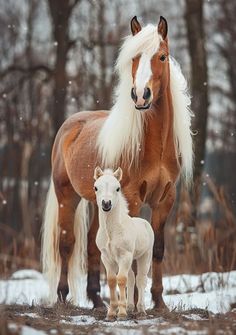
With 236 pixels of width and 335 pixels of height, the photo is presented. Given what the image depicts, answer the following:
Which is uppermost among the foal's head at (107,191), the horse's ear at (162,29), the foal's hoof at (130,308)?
the horse's ear at (162,29)

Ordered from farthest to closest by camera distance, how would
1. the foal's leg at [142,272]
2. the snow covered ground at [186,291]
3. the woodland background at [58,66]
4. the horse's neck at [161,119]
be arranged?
the woodland background at [58,66] < the snow covered ground at [186,291] < the horse's neck at [161,119] < the foal's leg at [142,272]

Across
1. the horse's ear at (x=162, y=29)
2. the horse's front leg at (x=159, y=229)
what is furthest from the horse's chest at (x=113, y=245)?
the horse's ear at (x=162, y=29)

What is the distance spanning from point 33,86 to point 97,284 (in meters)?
9.83

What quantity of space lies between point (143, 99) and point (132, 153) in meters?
0.74

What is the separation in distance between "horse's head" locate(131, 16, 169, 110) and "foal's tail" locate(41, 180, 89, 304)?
1916 millimetres

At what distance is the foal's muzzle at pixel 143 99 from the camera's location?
19.5 feet

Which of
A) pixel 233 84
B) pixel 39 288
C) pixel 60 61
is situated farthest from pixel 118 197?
pixel 233 84

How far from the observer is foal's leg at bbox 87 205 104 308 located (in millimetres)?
7766

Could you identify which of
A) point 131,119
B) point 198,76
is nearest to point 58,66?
point 198,76

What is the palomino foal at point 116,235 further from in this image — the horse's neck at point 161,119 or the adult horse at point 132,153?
the horse's neck at point 161,119

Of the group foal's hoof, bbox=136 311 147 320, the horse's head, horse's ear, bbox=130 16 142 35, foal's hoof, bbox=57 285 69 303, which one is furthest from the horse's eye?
foal's hoof, bbox=57 285 69 303

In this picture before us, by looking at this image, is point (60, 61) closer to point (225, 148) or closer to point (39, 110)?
point (39, 110)

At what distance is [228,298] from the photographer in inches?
304

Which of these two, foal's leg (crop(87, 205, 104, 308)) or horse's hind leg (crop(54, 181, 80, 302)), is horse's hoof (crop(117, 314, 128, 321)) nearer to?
foal's leg (crop(87, 205, 104, 308))
